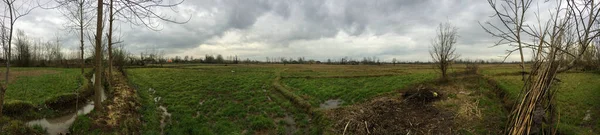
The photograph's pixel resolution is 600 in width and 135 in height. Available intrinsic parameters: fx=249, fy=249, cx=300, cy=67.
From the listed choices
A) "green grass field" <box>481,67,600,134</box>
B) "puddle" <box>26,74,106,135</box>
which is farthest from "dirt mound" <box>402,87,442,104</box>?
"puddle" <box>26,74,106,135</box>

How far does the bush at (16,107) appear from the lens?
8.97 m

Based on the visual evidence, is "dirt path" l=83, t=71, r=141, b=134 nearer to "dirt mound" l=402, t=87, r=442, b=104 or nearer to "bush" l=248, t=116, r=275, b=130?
"bush" l=248, t=116, r=275, b=130

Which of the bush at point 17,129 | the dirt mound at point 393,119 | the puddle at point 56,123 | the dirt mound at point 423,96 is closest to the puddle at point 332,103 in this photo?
the dirt mound at point 393,119

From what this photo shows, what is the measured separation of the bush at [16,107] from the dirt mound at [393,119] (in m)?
11.6

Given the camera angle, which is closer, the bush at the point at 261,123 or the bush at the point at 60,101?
the bush at the point at 261,123

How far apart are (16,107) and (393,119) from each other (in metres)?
14.0

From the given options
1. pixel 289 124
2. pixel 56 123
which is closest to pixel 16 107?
pixel 56 123

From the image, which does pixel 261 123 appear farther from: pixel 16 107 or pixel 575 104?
pixel 575 104

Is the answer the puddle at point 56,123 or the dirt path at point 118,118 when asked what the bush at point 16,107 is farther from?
the dirt path at point 118,118

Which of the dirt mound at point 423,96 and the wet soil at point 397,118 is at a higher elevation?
the dirt mound at point 423,96

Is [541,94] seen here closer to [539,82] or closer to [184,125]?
[539,82]

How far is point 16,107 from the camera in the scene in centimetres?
923

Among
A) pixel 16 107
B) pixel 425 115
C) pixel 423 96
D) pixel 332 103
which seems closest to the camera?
pixel 16 107

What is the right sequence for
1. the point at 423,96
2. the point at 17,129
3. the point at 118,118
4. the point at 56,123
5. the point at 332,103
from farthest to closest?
the point at 332,103 < the point at 423,96 < the point at 118,118 < the point at 56,123 < the point at 17,129
